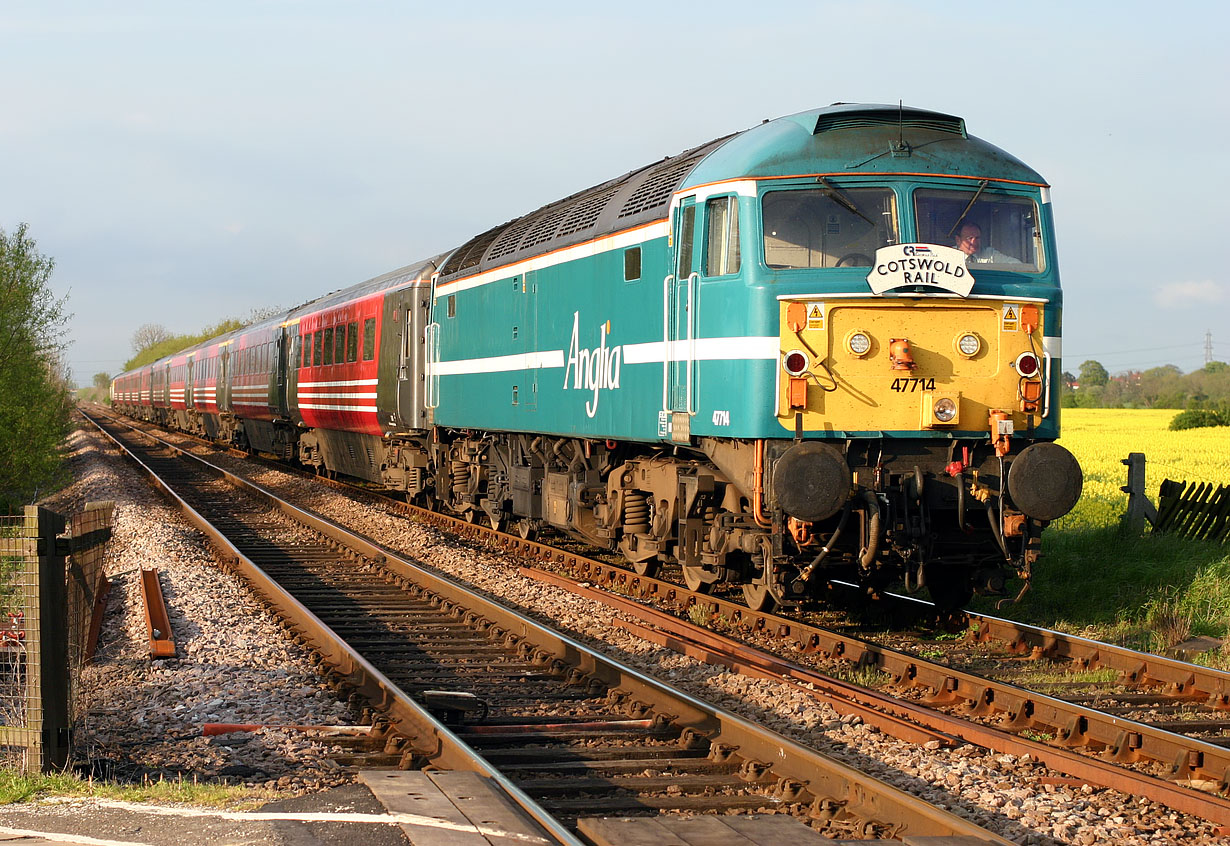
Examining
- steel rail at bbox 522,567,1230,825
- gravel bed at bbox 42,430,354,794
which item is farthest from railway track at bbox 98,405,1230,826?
gravel bed at bbox 42,430,354,794

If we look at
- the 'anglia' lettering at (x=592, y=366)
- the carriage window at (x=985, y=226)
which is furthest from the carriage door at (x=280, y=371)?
the carriage window at (x=985, y=226)

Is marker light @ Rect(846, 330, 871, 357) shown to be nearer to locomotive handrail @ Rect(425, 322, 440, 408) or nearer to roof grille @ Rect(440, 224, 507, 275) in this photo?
roof grille @ Rect(440, 224, 507, 275)

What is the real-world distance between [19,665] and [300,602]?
523 centimetres

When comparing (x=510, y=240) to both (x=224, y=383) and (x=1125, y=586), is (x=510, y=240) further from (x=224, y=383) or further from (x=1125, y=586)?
(x=224, y=383)

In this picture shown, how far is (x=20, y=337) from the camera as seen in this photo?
29641 mm

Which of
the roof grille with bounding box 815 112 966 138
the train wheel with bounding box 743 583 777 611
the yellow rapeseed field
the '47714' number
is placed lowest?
the train wheel with bounding box 743 583 777 611

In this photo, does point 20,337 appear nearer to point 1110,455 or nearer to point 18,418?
point 18,418

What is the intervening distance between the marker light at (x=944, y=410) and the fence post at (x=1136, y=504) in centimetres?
532

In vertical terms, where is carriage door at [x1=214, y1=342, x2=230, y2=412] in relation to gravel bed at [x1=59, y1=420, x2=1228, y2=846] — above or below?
above

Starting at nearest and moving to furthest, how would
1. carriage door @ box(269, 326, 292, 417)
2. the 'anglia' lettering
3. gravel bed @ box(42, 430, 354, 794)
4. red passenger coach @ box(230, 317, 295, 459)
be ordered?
1. gravel bed @ box(42, 430, 354, 794)
2. the 'anglia' lettering
3. carriage door @ box(269, 326, 292, 417)
4. red passenger coach @ box(230, 317, 295, 459)

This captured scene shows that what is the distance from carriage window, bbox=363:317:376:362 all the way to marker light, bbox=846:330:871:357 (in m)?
14.7

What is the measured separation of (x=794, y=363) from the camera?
9.10 meters

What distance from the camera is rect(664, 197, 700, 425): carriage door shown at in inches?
399

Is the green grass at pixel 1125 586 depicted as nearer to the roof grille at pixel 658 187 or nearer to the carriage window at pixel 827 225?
the carriage window at pixel 827 225
